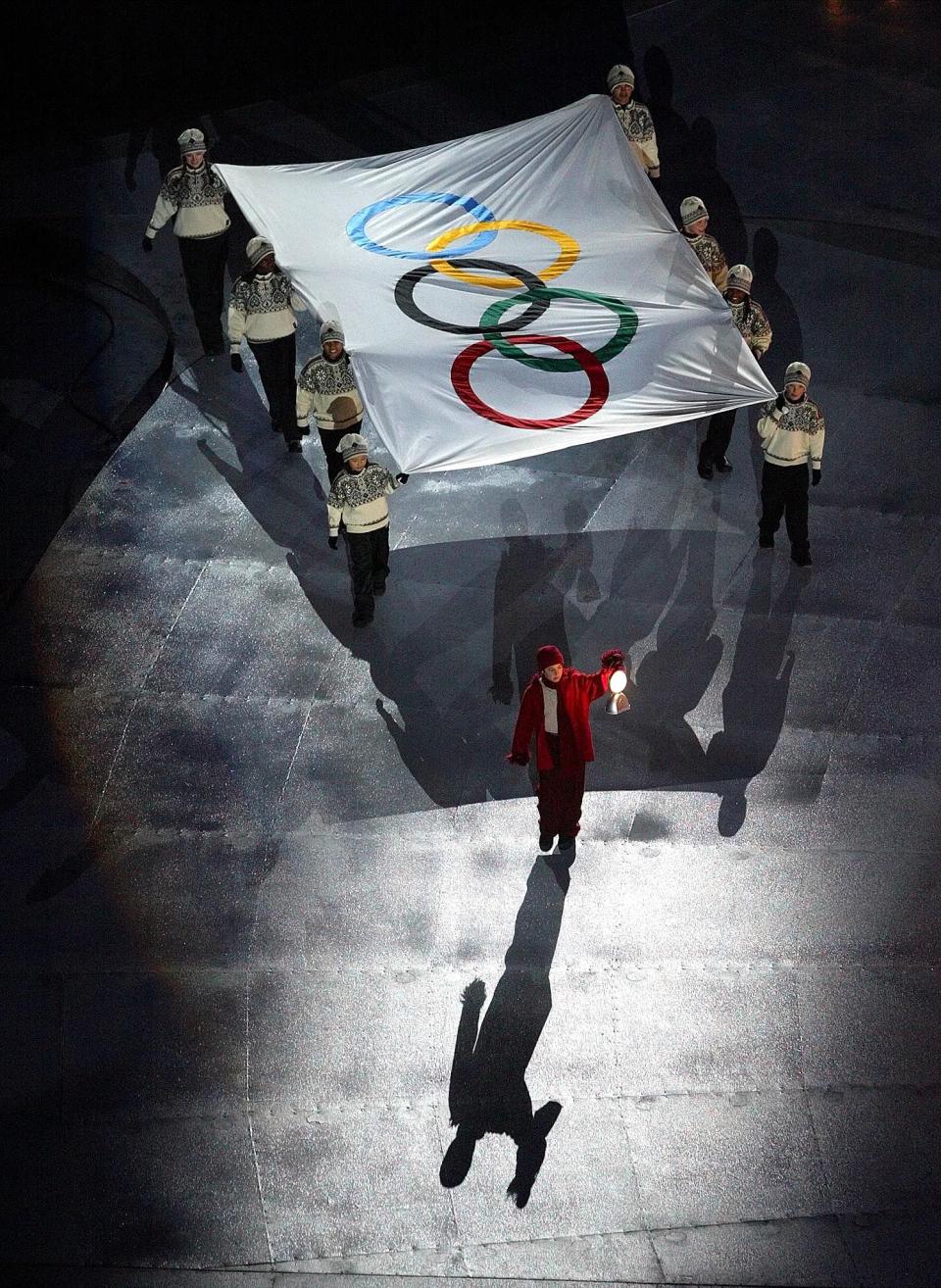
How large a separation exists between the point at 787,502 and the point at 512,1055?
17.4 ft

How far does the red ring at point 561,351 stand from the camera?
480 inches

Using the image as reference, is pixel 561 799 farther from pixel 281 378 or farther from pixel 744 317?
pixel 281 378

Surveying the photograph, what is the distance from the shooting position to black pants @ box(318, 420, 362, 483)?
13539mm

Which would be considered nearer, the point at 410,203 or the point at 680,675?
the point at 680,675

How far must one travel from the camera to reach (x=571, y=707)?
34.8 feet

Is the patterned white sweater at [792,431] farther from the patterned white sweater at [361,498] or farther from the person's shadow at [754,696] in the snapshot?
the patterned white sweater at [361,498]

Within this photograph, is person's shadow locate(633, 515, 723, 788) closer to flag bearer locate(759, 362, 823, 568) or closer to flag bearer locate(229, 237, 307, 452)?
flag bearer locate(759, 362, 823, 568)

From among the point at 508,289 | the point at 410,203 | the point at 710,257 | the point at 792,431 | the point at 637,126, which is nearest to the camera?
the point at 792,431

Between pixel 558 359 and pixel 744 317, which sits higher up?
pixel 558 359

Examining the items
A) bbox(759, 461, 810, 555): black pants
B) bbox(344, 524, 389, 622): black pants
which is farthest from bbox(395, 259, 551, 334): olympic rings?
bbox(759, 461, 810, 555): black pants

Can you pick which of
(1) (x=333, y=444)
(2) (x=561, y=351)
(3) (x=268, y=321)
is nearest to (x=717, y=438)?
(2) (x=561, y=351)

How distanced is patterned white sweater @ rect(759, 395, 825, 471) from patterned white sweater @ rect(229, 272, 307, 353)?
14.0 ft

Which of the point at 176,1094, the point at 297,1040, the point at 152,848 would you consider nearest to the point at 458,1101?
the point at 297,1040

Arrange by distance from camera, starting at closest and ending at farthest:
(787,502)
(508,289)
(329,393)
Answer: (787,502)
(329,393)
(508,289)
